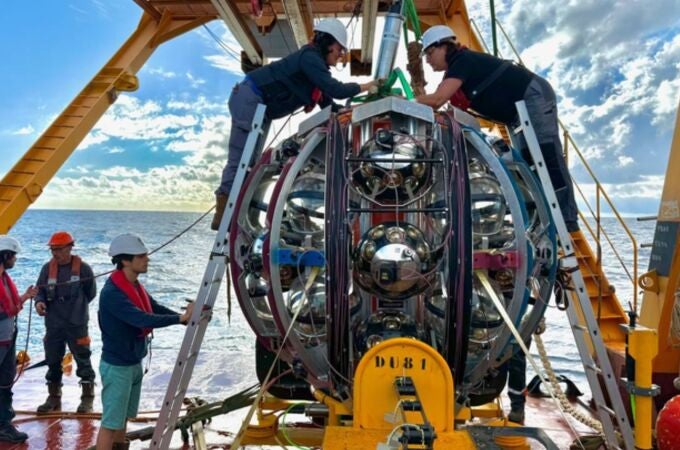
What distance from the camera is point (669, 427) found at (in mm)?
3312

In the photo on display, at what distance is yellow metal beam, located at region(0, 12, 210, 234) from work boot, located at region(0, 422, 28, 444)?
7.28ft

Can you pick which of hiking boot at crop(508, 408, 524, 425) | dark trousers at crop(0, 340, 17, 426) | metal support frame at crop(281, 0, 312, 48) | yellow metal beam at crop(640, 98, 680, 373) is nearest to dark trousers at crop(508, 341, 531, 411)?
hiking boot at crop(508, 408, 524, 425)

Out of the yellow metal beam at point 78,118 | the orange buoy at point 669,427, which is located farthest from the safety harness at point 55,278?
the orange buoy at point 669,427

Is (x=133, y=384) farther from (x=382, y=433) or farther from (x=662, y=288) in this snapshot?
(x=662, y=288)

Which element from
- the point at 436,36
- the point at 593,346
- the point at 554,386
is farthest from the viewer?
the point at 436,36

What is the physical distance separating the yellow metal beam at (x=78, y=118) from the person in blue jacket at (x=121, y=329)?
3.01 m

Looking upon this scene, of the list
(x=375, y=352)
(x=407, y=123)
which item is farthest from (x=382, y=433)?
(x=407, y=123)

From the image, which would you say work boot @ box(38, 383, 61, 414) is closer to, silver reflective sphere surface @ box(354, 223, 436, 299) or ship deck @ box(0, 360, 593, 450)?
ship deck @ box(0, 360, 593, 450)

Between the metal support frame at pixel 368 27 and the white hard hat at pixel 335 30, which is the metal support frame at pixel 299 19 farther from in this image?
the white hard hat at pixel 335 30

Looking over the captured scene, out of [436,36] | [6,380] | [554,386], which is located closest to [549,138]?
[436,36]

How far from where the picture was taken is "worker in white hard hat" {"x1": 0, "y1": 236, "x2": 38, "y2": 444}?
4.48 metres

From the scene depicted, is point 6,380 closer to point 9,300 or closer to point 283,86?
point 9,300

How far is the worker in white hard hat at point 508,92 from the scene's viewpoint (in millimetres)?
3703

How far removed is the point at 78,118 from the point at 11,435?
3.83 meters
